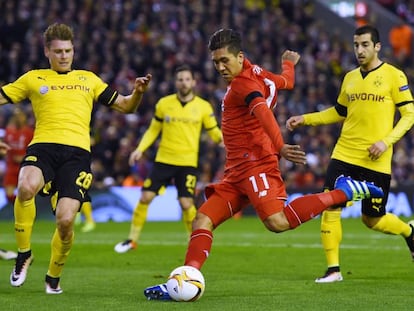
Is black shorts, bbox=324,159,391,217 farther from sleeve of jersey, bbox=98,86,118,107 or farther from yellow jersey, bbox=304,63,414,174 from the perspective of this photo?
sleeve of jersey, bbox=98,86,118,107

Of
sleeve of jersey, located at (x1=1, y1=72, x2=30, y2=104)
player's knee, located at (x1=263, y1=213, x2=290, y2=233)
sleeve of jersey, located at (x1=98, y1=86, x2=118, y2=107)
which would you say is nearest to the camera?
player's knee, located at (x1=263, y1=213, x2=290, y2=233)

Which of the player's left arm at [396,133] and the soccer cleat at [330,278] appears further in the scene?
the soccer cleat at [330,278]

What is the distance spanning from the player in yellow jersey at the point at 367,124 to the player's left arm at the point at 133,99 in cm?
178

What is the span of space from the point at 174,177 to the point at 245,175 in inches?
254

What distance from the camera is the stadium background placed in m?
24.3

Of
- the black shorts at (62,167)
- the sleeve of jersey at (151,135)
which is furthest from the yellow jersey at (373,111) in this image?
the sleeve of jersey at (151,135)

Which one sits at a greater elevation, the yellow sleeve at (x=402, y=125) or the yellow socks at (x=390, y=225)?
the yellow sleeve at (x=402, y=125)

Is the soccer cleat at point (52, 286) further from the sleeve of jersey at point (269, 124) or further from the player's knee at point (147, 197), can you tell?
the player's knee at point (147, 197)

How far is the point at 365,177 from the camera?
10562mm

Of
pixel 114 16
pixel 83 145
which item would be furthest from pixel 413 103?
pixel 114 16

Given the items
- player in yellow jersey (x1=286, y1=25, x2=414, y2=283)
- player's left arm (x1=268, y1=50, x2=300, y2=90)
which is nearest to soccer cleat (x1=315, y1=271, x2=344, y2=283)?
player in yellow jersey (x1=286, y1=25, x2=414, y2=283)

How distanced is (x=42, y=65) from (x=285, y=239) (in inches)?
430

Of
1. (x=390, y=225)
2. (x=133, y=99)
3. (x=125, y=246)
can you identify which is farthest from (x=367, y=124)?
(x=125, y=246)

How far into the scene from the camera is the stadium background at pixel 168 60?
24.3m
